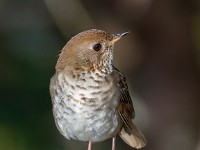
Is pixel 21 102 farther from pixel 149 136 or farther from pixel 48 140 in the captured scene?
pixel 149 136

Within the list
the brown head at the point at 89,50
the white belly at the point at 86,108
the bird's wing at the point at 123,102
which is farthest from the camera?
the bird's wing at the point at 123,102

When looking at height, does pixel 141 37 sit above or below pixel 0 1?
below

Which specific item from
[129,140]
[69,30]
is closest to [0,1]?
[69,30]

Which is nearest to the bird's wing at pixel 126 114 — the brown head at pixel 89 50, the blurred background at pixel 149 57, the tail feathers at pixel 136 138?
the tail feathers at pixel 136 138

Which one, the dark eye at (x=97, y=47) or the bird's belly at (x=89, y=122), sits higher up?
the dark eye at (x=97, y=47)

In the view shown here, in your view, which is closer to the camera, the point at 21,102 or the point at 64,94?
the point at 64,94

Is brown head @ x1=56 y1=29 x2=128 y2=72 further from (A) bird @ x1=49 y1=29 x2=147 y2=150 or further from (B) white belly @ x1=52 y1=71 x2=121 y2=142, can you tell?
(B) white belly @ x1=52 y1=71 x2=121 y2=142

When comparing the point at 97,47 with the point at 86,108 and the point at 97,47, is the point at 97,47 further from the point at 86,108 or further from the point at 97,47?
the point at 86,108

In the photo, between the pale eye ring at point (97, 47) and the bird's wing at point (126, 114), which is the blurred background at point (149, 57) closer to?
the bird's wing at point (126, 114)

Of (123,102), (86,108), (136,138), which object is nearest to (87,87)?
(86,108)
